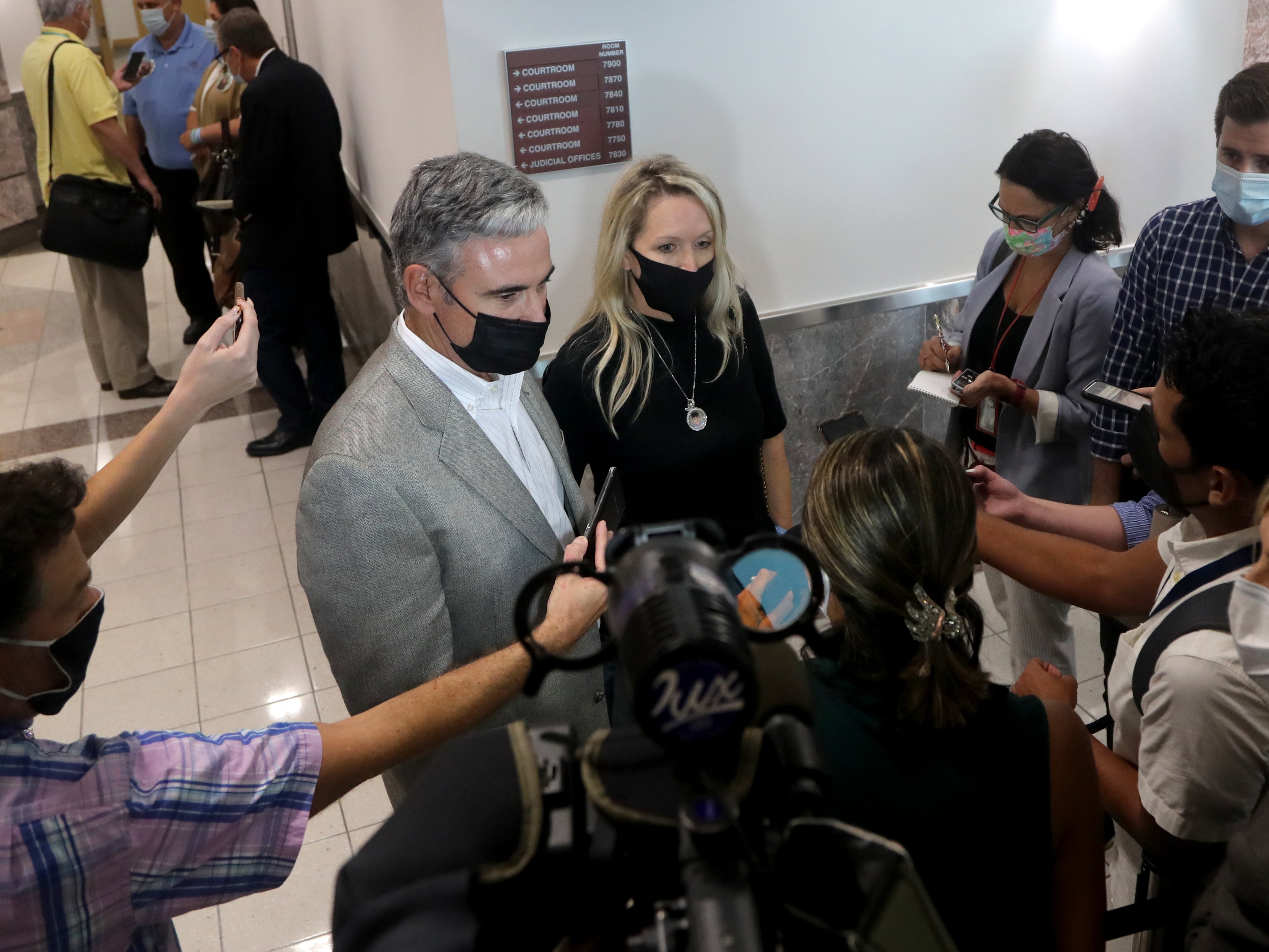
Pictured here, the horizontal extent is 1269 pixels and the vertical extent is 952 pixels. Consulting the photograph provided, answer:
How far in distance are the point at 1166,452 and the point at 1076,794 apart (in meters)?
0.76

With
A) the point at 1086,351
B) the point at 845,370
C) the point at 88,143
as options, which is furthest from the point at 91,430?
the point at 1086,351

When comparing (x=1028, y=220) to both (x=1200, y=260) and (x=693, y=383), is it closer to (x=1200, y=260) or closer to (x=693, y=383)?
(x=1200, y=260)

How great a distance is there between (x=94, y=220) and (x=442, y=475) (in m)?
4.77

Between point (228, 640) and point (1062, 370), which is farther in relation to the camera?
point (228, 640)

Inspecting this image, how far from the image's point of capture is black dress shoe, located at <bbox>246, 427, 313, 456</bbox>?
5270mm

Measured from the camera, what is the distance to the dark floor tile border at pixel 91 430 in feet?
17.8

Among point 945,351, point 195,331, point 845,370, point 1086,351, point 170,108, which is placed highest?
point 170,108

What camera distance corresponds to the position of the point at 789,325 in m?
3.65

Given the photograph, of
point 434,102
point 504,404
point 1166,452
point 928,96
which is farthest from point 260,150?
point 1166,452

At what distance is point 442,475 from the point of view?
1652 millimetres

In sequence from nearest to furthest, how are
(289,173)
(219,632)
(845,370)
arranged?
(845,370) < (219,632) < (289,173)

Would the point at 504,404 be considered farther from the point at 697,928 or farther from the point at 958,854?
the point at 697,928

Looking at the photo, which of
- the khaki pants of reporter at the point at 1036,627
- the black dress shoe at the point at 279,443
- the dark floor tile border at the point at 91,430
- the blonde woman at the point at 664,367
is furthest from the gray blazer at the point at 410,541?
the dark floor tile border at the point at 91,430

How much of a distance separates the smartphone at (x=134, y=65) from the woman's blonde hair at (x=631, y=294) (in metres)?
4.55
